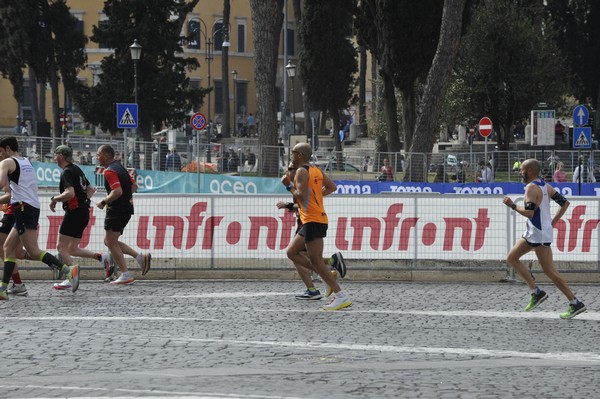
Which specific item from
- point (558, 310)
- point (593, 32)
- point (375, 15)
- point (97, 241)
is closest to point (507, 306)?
point (558, 310)

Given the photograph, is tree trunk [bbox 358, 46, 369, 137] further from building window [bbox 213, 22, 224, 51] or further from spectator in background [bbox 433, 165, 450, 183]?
spectator in background [bbox 433, 165, 450, 183]

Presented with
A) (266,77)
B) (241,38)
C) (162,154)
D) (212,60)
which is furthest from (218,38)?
(266,77)

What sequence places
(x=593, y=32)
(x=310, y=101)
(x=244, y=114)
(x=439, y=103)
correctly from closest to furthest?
(x=439, y=103) < (x=593, y=32) < (x=310, y=101) < (x=244, y=114)

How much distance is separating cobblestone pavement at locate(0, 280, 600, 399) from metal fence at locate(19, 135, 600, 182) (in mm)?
21892

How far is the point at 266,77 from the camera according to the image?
3581 cm

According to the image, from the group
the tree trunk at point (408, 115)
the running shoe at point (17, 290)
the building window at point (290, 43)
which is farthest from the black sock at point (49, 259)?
the building window at point (290, 43)

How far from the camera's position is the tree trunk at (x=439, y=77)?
3438 cm

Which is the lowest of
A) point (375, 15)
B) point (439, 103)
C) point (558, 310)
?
point (558, 310)

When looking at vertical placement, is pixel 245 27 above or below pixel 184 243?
above

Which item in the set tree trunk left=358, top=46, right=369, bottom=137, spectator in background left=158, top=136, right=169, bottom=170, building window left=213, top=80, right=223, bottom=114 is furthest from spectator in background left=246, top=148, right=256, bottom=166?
building window left=213, top=80, right=223, bottom=114

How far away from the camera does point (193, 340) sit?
34.6ft

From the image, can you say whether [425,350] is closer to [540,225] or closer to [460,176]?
[540,225]

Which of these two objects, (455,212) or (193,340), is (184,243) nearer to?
(455,212)

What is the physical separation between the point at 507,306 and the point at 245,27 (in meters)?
83.8
